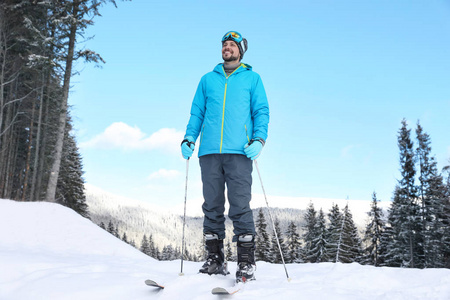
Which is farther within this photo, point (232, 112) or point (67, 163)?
point (67, 163)

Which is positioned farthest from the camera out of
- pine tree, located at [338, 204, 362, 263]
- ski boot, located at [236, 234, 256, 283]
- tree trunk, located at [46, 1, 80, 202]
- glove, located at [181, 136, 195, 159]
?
pine tree, located at [338, 204, 362, 263]

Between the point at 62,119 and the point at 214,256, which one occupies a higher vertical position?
the point at 62,119

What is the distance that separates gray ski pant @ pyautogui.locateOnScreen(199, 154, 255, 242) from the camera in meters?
3.65

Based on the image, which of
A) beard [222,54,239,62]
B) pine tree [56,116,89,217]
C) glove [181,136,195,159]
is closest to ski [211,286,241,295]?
glove [181,136,195,159]

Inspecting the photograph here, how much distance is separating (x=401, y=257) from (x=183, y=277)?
2828cm

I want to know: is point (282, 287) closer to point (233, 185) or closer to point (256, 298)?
point (256, 298)

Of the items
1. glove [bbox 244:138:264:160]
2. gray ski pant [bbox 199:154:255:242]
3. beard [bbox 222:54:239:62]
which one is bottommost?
gray ski pant [bbox 199:154:255:242]

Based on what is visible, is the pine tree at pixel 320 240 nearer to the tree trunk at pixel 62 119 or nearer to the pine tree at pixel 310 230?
the pine tree at pixel 310 230

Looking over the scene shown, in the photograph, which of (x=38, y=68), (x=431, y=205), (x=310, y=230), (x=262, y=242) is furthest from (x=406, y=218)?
(x=38, y=68)

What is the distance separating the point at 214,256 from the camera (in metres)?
3.77

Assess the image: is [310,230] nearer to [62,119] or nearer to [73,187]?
[73,187]

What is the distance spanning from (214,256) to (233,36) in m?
2.78

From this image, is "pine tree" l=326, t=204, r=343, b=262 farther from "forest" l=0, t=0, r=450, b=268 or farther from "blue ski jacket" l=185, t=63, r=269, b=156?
"blue ski jacket" l=185, t=63, r=269, b=156

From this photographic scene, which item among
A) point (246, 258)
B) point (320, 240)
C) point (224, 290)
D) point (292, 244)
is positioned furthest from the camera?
point (292, 244)
